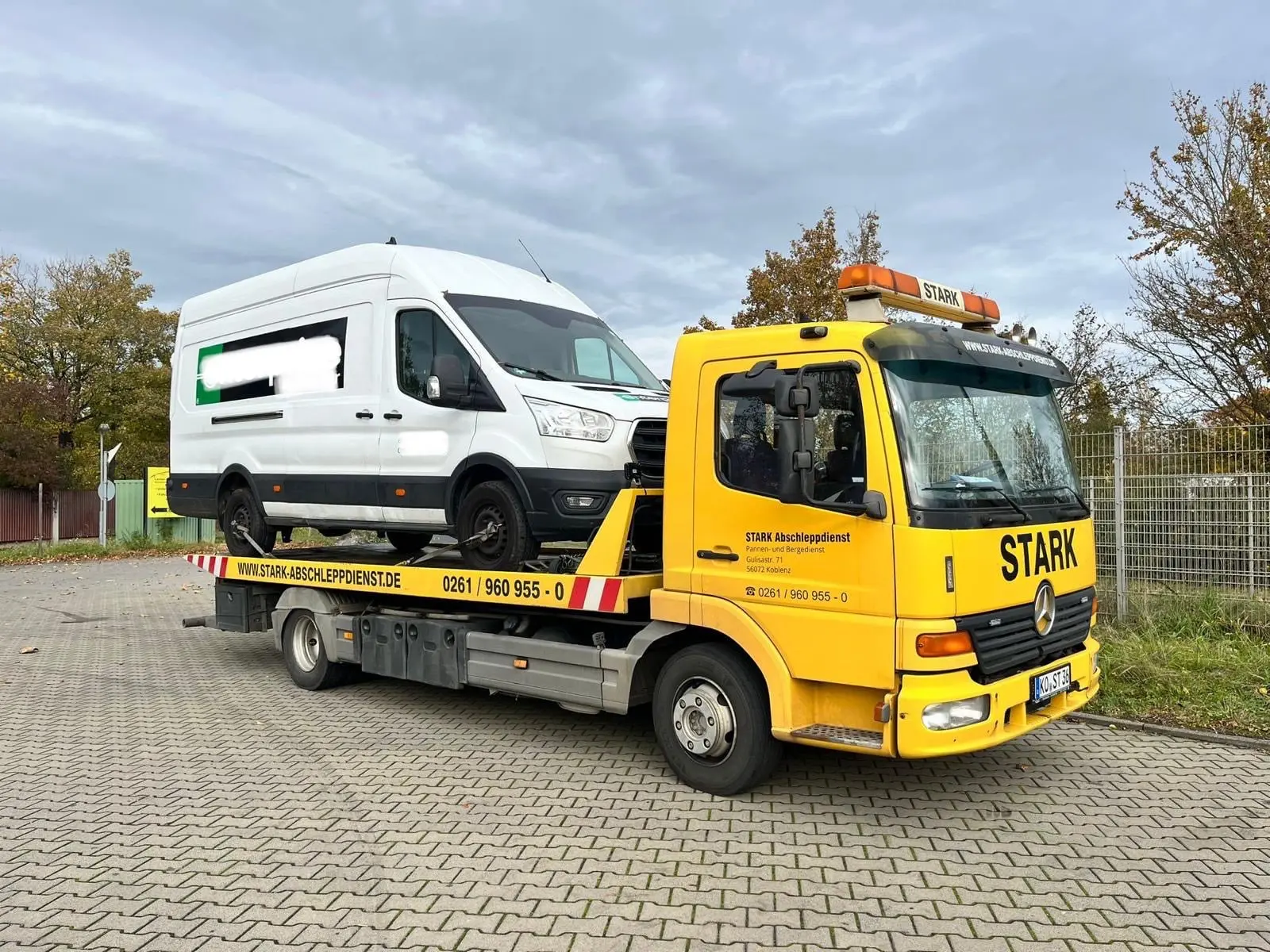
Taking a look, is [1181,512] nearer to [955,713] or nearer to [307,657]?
[955,713]

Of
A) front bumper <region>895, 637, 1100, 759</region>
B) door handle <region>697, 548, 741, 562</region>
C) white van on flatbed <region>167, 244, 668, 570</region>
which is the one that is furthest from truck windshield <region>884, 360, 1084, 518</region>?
white van on flatbed <region>167, 244, 668, 570</region>

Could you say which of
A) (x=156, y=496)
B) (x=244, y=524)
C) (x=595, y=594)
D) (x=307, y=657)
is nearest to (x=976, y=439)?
(x=595, y=594)

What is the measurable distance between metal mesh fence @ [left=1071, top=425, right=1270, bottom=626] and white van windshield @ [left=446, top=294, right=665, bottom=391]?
3916 mm

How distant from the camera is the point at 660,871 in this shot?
13.0 feet

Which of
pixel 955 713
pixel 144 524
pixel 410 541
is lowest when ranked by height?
pixel 955 713

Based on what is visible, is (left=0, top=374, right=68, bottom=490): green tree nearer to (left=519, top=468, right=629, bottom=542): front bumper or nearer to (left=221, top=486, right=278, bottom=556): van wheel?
(left=221, top=486, right=278, bottom=556): van wheel

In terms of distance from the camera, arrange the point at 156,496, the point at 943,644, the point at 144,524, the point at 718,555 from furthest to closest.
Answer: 1. the point at 144,524
2. the point at 156,496
3. the point at 718,555
4. the point at 943,644

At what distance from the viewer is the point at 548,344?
6.42 m

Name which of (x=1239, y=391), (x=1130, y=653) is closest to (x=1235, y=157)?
(x=1239, y=391)

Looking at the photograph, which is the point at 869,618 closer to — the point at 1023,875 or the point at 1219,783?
the point at 1023,875

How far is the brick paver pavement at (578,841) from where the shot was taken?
3.46 meters

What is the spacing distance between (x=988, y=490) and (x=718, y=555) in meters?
1.38

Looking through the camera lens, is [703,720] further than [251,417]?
No

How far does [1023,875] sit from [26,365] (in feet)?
144
